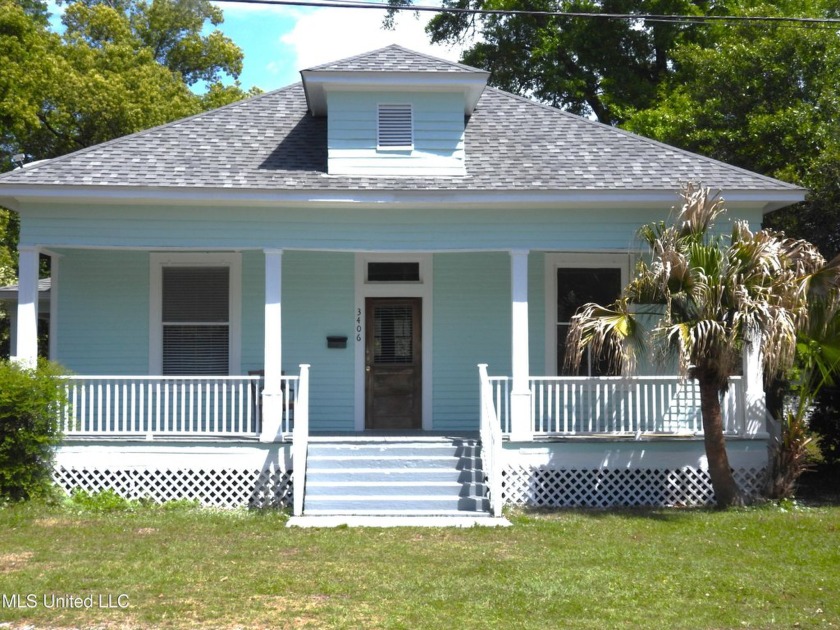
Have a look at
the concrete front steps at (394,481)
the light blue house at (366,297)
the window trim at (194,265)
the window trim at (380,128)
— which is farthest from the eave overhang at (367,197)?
the concrete front steps at (394,481)

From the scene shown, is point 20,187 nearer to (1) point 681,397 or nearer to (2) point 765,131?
(1) point 681,397

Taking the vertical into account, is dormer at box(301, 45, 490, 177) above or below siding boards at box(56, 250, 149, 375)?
above

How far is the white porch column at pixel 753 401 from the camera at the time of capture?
13086 mm

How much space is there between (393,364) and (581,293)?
2928 mm

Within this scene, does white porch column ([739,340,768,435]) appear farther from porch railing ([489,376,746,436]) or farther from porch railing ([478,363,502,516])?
porch railing ([478,363,502,516])

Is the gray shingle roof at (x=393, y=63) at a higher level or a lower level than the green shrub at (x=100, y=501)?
higher

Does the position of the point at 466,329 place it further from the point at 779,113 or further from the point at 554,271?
the point at 779,113

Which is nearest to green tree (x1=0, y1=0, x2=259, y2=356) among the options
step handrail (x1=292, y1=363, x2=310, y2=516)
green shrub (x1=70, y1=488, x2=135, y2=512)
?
green shrub (x1=70, y1=488, x2=135, y2=512)

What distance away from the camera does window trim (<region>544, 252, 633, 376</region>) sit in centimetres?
1464

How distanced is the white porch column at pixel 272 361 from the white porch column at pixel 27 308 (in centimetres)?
289

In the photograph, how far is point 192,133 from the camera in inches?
590

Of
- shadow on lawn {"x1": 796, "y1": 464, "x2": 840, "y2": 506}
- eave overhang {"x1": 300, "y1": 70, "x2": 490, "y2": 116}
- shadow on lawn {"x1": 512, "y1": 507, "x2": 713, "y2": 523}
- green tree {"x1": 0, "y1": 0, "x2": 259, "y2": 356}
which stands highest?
green tree {"x1": 0, "y1": 0, "x2": 259, "y2": 356}

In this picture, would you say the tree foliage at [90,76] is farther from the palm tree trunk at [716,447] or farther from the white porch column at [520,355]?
the palm tree trunk at [716,447]

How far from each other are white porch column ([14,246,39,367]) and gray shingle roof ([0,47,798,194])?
1009mm
